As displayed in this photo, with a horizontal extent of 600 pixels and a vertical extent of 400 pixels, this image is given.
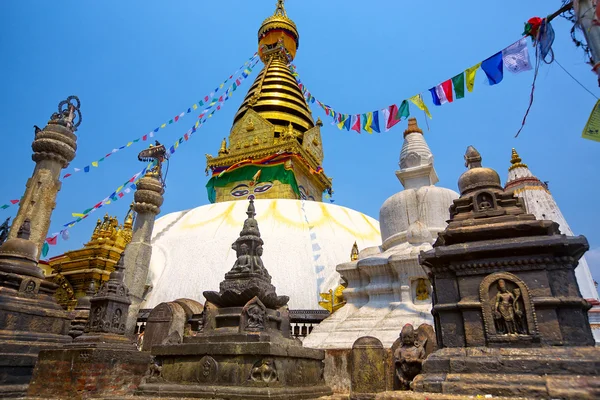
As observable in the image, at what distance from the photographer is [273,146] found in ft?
83.1

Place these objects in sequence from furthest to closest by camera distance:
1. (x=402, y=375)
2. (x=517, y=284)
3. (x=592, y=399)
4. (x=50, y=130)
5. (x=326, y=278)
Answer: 1. (x=326, y=278)
2. (x=50, y=130)
3. (x=402, y=375)
4. (x=517, y=284)
5. (x=592, y=399)

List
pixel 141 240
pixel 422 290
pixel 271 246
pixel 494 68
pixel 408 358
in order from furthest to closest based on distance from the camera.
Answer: pixel 271 246 < pixel 141 240 < pixel 422 290 < pixel 494 68 < pixel 408 358

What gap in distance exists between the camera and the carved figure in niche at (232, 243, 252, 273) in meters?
6.80

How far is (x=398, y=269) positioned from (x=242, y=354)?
467 centimetres

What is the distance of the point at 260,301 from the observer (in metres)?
6.35

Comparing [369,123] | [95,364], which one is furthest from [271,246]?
[95,364]

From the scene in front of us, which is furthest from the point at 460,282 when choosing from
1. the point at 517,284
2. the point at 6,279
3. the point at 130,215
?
the point at 130,215

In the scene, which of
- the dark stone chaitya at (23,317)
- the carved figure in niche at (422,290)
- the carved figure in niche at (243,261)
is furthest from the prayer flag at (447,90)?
the dark stone chaitya at (23,317)

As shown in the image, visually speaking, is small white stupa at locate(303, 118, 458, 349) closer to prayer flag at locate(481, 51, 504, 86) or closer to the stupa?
prayer flag at locate(481, 51, 504, 86)

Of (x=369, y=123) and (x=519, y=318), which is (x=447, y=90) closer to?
(x=369, y=123)

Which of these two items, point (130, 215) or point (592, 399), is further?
point (130, 215)

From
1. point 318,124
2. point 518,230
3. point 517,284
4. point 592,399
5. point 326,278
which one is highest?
point 318,124

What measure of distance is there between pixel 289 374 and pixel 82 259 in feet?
37.9

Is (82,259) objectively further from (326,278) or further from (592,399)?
(592,399)
